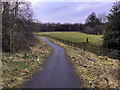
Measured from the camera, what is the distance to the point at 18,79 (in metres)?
5.68

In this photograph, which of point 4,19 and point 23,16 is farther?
point 23,16

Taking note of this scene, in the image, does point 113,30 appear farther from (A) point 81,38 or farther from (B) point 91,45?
(A) point 81,38

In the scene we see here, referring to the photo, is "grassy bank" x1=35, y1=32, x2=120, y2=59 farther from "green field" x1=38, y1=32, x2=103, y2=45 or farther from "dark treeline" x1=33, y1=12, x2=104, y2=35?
"dark treeline" x1=33, y1=12, x2=104, y2=35

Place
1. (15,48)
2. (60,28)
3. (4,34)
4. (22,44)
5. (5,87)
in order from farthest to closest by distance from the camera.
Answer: (60,28)
(22,44)
(15,48)
(4,34)
(5,87)

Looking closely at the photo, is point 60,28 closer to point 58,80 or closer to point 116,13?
point 116,13

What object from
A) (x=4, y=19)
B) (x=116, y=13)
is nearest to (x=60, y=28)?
(x=116, y=13)

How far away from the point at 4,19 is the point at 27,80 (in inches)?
351

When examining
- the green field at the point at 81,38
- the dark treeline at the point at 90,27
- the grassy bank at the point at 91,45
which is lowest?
the grassy bank at the point at 91,45

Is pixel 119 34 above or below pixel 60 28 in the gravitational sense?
below

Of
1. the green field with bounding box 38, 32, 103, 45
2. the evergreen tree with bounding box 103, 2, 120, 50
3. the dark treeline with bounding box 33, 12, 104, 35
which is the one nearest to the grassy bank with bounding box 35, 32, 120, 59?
the green field with bounding box 38, 32, 103, 45

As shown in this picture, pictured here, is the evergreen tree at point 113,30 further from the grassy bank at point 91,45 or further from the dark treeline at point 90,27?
the dark treeline at point 90,27

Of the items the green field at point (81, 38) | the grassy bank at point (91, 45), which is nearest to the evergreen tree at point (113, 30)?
the grassy bank at point (91, 45)

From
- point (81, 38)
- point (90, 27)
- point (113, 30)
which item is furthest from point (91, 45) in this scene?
point (90, 27)

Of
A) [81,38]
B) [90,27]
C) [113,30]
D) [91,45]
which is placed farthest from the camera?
[90,27]
